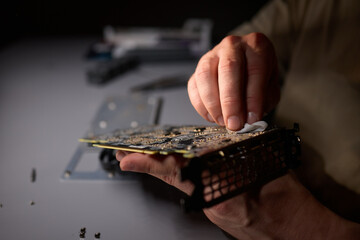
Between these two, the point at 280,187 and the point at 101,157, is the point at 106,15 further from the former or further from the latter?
the point at 280,187

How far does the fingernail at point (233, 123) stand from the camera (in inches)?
23.3

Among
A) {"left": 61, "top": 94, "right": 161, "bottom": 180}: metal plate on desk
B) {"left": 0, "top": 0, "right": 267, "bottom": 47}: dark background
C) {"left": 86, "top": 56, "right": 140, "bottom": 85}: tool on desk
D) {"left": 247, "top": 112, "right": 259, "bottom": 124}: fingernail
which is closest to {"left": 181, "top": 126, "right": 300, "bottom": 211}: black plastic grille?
{"left": 247, "top": 112, "right": 259, "bottom": 124}: fingernail

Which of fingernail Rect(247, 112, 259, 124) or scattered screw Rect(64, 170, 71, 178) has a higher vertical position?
fingernail Rect(247, 112, 259, 124)

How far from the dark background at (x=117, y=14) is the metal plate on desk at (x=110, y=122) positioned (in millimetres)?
897

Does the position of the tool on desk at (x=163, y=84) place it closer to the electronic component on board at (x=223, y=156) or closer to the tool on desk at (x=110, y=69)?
the tool on desk at (x=110, y=69)

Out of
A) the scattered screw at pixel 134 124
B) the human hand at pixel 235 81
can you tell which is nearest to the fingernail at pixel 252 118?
the human hand at pixel 235 81

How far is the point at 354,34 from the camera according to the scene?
92cm

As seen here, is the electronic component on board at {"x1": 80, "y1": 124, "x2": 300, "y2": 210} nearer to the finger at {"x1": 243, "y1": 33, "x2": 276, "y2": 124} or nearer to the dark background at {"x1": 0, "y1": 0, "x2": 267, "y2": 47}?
the finger at {"x1": 243, "y1": 33, "x2": 276, "y2": 124}

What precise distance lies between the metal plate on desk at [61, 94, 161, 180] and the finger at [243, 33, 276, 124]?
0.34 m

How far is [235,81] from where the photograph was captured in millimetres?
630

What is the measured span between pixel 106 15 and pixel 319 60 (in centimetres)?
144

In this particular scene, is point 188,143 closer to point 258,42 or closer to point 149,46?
point 258,42

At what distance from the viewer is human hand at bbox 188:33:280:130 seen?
24.2 inches

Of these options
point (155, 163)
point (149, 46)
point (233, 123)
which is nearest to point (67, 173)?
point (155, 163)
